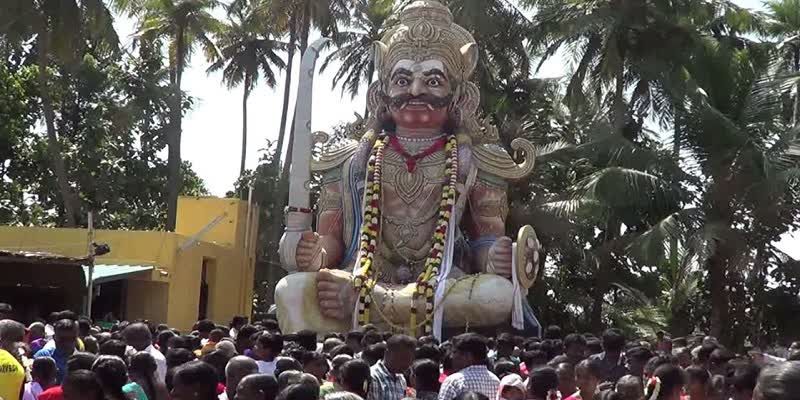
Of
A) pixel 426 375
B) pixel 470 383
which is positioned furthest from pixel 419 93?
pixel 426 375

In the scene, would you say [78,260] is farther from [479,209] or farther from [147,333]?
[147,333]

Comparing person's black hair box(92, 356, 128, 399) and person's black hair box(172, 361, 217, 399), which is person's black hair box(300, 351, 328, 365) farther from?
person's black hair box(172, 361, 217, 399)

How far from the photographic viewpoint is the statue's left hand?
16672 mm

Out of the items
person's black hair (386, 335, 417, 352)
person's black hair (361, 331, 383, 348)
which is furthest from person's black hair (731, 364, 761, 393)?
person's black hair (361, 331, 383, 348)

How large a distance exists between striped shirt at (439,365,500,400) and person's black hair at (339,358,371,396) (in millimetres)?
551

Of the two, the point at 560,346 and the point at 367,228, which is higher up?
the point at 367,228

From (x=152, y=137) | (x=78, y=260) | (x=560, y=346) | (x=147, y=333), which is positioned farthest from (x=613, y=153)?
(x=152, y=137)

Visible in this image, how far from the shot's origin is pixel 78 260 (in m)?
17.3

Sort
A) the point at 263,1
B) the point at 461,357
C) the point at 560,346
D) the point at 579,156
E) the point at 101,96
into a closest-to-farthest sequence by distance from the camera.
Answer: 1. the point at 461,357
2. the point at 560,346
3. the point at 579,156
4. the point at 263,1
5. the point at 101,96

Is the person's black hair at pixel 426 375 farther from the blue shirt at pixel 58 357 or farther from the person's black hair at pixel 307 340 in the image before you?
the person's black hair at pixel 307 340

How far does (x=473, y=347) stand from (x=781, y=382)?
3.17 metres

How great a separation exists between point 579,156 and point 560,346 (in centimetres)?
1158

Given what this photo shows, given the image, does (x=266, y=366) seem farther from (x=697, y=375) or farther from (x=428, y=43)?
(x=428, y=43)

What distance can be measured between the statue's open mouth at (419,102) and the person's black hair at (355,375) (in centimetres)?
1197
